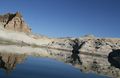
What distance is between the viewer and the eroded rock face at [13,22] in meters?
143

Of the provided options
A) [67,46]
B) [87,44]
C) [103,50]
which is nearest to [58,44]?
[67,46]

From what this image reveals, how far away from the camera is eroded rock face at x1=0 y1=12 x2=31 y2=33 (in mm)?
143462

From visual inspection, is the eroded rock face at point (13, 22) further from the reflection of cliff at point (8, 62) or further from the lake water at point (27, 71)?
the lake water at point (27, 71)

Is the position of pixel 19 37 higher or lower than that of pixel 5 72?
higher

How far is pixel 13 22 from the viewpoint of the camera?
480 feet

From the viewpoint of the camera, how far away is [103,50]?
164 m

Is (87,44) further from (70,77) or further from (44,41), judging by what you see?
(70,77)

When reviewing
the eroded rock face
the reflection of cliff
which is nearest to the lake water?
the reflection of cliff

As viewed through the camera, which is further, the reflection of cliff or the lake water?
the reflection of cliff

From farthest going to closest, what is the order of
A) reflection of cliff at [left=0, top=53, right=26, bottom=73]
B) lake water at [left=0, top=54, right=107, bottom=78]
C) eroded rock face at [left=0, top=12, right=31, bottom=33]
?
Result: 1. eroded rock face at [left=0, top=12, right=31, bottom=33]
2. reflection of cliff at [left=0, top=53, right=26, bottom=73]
3. lake water at [left=0, top=54, right=107, bottom=78]

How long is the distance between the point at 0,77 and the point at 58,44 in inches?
6542

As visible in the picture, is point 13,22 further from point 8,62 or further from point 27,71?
point 27,71

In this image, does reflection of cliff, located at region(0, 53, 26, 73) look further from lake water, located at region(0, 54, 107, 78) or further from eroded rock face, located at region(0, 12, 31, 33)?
eroded rock face, located at region(0, 12, 31, 33)

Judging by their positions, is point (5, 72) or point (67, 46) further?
point (67, 46)
